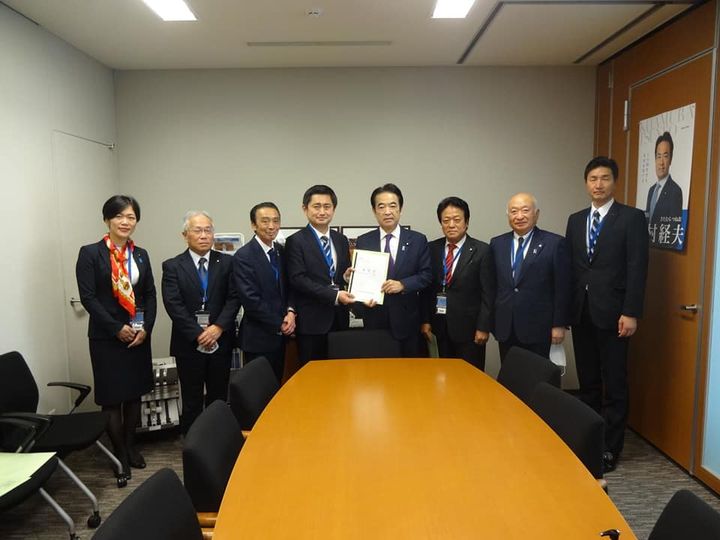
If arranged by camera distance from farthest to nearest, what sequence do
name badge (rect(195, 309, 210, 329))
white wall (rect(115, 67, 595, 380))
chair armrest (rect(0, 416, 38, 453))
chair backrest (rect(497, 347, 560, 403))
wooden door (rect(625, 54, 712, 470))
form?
white wall (rect(115, 67, 595, 380)), name badge (rect(195, 309, 210, 329)), wooden door (rect(625, 54, 712, 470)), chair armrest (rect(0, 416, 38, 453)), chair backrest (rect(497, 347, 560, 403))

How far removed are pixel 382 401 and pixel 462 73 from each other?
3.53 m

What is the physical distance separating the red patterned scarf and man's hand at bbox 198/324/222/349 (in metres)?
0.47

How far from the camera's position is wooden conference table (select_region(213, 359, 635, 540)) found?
126 cm

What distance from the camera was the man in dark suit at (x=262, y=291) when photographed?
132 inches

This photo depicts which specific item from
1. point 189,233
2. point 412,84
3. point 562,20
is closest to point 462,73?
point 412,84

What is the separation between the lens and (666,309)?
3.39m

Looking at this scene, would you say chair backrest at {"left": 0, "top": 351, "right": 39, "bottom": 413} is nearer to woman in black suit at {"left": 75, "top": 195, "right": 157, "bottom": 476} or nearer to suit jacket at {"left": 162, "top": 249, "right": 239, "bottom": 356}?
woman in black suit at {"left": 75, "top": 195, "right": 157, "bottom": 476}

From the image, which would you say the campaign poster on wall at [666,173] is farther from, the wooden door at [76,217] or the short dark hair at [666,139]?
the wooden door at [76,217]

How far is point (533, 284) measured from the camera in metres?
3.24

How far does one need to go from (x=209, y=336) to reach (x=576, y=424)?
2393 millimetres

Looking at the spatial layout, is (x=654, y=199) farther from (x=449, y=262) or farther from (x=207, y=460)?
(x=207, y=460)

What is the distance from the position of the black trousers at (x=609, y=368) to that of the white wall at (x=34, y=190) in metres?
3.78

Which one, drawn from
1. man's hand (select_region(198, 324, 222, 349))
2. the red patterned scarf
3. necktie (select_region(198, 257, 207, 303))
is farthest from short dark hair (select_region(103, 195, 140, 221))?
man's hand (select_region(198, 324, 222, 349))

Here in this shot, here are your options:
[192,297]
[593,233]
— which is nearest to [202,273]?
[192,297]
